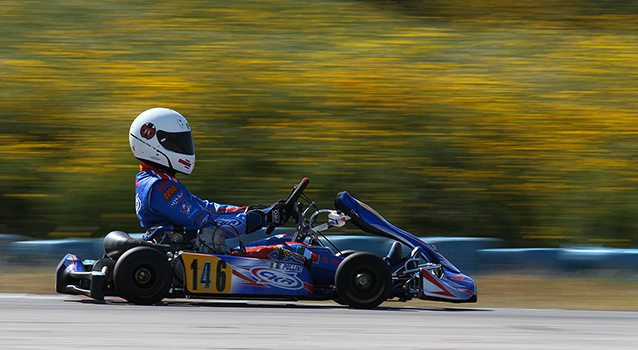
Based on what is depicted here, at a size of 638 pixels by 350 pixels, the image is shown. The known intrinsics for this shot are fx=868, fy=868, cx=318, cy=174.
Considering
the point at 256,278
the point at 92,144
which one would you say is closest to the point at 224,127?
the point at 92,144

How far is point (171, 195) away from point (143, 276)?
622 millimetres

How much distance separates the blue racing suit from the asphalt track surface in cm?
61

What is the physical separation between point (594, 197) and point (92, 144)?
6235 mm

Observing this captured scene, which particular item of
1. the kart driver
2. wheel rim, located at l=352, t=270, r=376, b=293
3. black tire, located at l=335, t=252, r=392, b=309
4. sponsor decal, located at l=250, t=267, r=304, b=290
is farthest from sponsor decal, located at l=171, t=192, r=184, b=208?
wheel rim, located at l=352, t=270, r=376, b=293

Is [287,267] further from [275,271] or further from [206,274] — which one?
[206,274]

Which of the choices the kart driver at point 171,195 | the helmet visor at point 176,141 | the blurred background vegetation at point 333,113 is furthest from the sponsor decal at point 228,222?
the blurred background vegetation at point 333,113

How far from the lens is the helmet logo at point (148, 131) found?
21.1 feet

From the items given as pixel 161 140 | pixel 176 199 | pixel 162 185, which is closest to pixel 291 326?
pixel 176 199

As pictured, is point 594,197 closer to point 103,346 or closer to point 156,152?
point 156,152

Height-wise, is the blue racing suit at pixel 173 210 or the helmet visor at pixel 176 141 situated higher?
the helmet visor at pixel 176 141

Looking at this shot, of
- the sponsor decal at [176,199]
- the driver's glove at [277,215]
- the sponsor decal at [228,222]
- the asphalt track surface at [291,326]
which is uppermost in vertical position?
the sponsor decal at [176,199]

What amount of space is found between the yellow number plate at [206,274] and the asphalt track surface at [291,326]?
150 mm

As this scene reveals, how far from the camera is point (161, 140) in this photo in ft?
21.1

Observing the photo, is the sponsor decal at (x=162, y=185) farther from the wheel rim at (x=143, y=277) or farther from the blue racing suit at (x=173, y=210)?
the wheel rim at (x=143, y=277)
